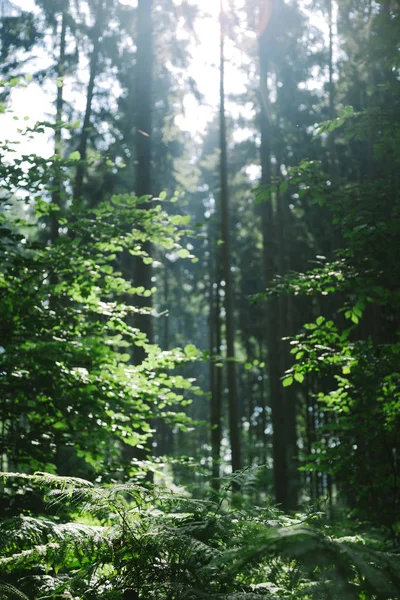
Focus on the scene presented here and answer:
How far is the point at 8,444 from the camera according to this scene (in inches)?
187

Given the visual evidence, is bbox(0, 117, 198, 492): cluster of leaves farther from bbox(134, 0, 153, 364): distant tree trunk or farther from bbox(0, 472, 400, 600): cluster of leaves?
bbox(134, 0, 153, 364): distant tree trunk

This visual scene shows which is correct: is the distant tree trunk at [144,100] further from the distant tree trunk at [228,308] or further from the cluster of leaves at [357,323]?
the cluster of leaves at [357,323]

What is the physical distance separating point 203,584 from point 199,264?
24.1m

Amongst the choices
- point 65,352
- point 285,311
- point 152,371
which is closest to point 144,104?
point 152,371

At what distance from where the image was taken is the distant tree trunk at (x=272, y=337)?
43.1 ft

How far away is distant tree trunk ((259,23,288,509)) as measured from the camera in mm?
13148

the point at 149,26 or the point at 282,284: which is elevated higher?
the point at 149,26

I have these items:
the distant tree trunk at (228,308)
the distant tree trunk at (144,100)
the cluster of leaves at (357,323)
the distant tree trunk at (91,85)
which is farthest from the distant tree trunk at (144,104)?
the cluster of leaves at (357,323)

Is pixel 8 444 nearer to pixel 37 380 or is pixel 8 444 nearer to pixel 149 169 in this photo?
pixel 37 380

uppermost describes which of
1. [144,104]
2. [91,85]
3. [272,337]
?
[91,85]

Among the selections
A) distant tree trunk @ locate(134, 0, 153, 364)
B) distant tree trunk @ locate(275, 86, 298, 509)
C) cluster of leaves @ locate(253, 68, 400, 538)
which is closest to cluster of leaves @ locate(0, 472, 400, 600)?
cluster of leaves @ locate(253, 68, 400, 538)

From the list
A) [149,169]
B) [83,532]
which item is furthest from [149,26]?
[83,532]

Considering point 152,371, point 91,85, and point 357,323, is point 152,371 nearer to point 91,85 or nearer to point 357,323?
point 357,323

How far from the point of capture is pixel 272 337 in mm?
14047
